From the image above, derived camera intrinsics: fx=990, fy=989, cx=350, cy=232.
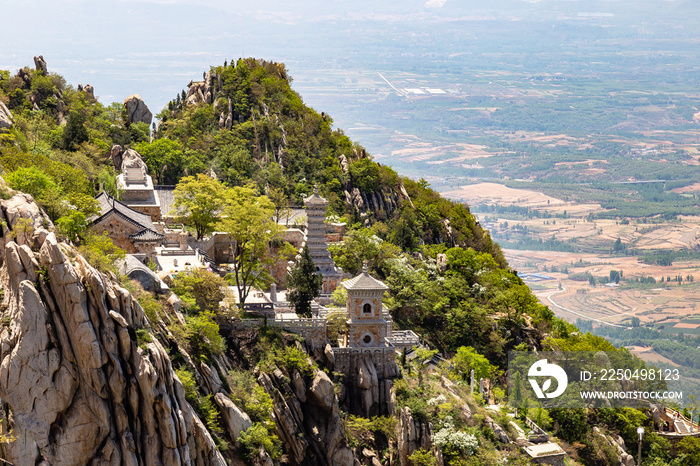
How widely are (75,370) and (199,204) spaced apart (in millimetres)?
34183

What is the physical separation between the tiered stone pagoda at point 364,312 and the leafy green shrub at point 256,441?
37.8ft

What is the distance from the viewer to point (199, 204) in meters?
74.1

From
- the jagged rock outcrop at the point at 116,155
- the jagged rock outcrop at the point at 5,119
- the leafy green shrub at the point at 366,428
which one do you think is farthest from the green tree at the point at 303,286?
the jagged rock outcrop at the point at 116,155

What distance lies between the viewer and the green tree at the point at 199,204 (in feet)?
241

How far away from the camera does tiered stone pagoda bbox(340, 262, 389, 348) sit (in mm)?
60531

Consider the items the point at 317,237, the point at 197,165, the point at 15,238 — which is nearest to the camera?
the point at 15,238

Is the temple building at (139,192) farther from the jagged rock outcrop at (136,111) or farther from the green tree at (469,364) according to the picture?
the jagged rock outcrop at (136,111)

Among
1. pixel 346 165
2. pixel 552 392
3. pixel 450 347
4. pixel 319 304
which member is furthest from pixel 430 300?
pixel 346 165

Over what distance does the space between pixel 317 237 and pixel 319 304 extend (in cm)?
791

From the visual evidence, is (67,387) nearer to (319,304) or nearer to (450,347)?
(319,304)

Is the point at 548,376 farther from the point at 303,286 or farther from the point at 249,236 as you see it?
the point at 249,236

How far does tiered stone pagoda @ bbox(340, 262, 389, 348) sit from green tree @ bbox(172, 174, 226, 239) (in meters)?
16.4

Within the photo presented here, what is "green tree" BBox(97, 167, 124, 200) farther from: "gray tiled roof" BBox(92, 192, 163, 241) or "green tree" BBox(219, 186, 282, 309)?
"green tree" BBox(219, 186, 282, 309)

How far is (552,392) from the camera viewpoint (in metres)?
74.9
